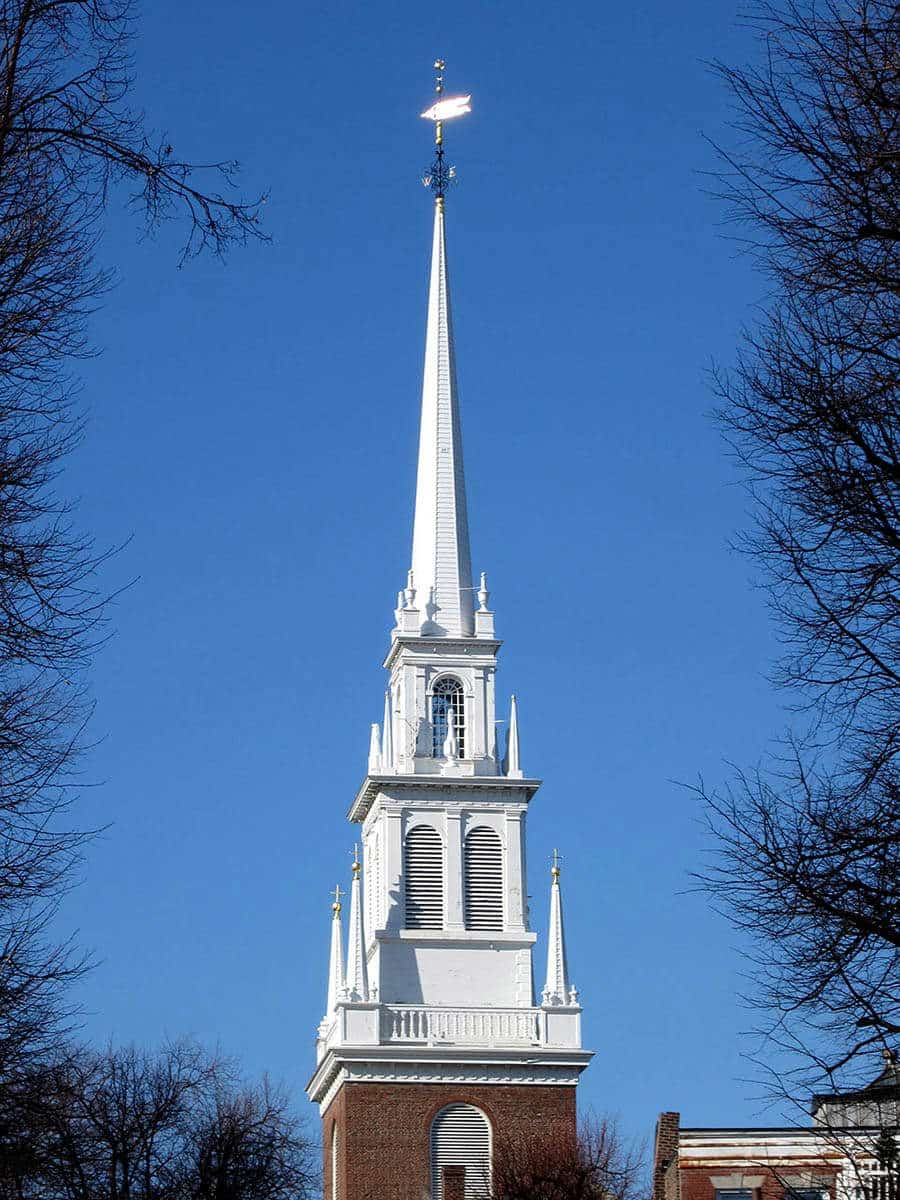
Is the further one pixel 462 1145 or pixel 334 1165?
pixel 334 1165

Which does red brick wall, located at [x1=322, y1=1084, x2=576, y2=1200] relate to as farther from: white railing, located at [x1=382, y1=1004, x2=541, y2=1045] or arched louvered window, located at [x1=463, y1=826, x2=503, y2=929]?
arched louvered window, located at [x1=463, y1=826, x2=503, y2=929]

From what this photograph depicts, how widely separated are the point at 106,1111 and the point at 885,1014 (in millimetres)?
43080

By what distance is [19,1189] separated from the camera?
24938 millimetres

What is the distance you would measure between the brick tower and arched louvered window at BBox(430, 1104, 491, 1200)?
4 cm

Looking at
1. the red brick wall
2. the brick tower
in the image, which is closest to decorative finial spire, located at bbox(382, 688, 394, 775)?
the brick tower

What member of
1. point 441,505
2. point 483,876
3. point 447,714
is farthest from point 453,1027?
point 441,505

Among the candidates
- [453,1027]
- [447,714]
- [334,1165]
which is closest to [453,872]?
[453,1027]

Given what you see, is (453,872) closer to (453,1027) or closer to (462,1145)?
(453,1027)

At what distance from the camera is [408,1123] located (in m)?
66.5

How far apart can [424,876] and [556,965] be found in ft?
15.5

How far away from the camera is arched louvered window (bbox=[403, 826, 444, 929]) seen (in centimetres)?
6975

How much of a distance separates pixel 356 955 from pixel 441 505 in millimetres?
14787

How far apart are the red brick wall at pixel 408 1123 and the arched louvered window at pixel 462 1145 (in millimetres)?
221

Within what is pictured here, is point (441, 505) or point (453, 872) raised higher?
point (441, 505)
